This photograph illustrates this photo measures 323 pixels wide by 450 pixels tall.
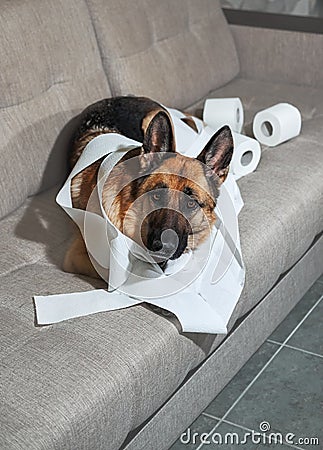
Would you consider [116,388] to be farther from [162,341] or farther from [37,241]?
[37,241]

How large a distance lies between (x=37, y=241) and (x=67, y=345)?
1.64 feet

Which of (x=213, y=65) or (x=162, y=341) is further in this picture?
(x=213, y=65)

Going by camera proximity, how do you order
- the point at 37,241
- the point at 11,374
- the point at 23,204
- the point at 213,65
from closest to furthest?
the point at 11,374 < the point at 37,241 < the point at 23,204 < the point at 213,65

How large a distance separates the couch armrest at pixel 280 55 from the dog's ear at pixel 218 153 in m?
A: 1.54

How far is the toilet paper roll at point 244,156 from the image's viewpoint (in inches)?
95.5

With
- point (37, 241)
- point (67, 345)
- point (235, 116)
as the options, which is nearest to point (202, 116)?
point (235, 116)

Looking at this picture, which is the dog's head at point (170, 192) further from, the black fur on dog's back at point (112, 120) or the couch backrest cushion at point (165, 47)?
the couch backrest cushion at point (165, 47)

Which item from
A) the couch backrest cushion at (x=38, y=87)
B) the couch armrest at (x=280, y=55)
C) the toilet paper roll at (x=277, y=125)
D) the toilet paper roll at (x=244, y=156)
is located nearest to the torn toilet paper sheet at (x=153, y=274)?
the couch backrest cushion at (x=38, y=87)

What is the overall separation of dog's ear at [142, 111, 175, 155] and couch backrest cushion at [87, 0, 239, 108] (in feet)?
3.16

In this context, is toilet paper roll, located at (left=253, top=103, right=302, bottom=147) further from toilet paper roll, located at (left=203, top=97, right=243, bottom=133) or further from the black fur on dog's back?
the black fur on dog's back

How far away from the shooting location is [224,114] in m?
2.70

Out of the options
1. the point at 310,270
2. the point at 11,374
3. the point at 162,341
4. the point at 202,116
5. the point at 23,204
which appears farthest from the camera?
the point at 202,116

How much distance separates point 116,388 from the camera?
5.31ft

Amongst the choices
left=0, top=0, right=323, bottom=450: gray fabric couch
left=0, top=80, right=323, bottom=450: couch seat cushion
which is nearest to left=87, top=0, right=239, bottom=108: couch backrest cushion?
left=0, top=0, right=323, bottom=450: gray fabric couch
